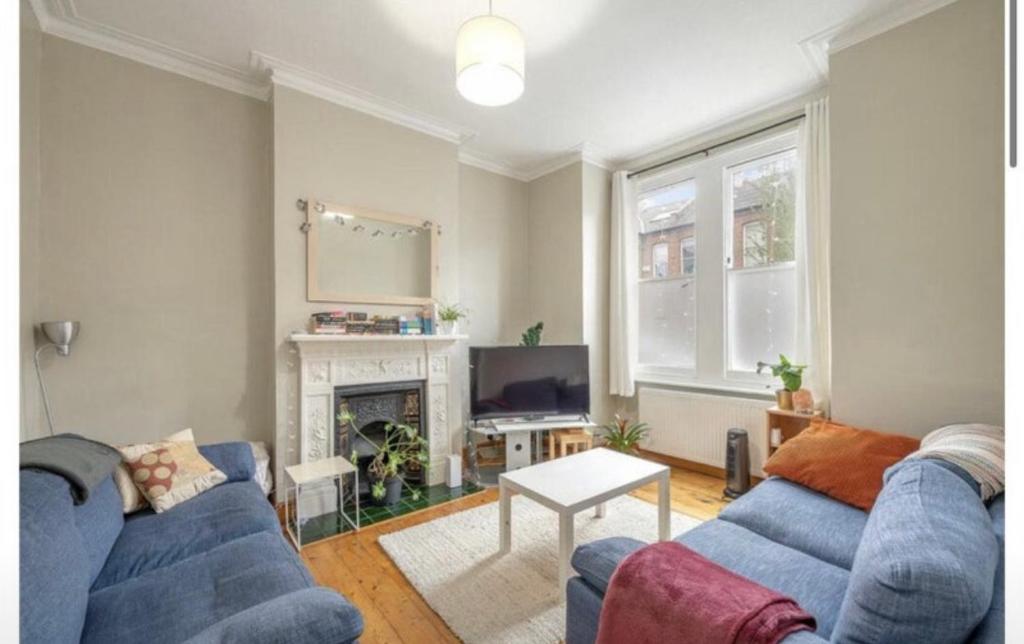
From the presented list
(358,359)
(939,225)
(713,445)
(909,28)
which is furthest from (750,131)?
(358,359)

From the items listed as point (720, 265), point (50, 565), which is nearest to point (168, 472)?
point (50, 565)

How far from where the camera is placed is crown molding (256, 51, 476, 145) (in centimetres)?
270

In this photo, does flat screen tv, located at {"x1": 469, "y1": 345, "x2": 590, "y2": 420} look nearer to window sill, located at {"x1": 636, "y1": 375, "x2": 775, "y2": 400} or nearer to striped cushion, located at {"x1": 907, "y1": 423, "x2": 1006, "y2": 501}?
window sill, located at {"x1": 636, "y1": 375, "x2": 775, "y2": 400}

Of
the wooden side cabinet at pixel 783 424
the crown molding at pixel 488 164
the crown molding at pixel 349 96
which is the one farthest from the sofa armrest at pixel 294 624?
the crown molding at pixel 488 164

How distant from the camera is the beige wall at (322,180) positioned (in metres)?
2.75

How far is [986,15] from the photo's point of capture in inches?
78.2

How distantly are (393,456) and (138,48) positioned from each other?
3.06 metres

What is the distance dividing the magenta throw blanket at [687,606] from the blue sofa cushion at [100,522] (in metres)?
1.69

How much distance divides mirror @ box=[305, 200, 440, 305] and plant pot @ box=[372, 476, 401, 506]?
1.35 m

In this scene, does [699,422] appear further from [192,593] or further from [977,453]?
[192,593]

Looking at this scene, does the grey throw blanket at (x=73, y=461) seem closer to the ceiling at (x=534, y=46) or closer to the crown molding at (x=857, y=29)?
the ceiling at (x=534, y=46)

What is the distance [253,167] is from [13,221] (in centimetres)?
304

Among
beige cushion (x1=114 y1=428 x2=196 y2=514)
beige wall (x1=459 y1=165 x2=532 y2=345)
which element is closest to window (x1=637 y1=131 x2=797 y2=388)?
beige wall (x1=459 y1=165 x2=532 y2=345)

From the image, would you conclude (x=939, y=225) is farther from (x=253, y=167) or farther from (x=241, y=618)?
(x=253, y=167)
